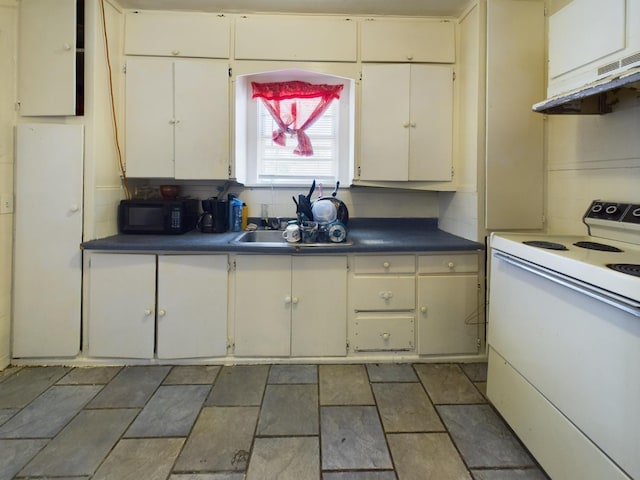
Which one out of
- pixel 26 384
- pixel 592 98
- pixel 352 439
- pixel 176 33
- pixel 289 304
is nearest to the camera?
pixel 352 439

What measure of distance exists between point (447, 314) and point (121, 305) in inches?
82.0

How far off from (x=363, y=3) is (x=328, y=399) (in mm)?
2522

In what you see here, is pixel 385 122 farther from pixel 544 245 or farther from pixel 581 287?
pixel 581 287

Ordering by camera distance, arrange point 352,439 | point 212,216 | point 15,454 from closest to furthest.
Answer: point 15,454 → point 352,439 → point 212,216

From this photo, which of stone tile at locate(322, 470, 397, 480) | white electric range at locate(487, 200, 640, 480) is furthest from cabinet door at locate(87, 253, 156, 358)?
white electric range at locate(487, 200, 640, 480)

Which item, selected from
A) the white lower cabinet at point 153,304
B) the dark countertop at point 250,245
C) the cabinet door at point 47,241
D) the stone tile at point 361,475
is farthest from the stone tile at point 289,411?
the cabinet door at point 47,241

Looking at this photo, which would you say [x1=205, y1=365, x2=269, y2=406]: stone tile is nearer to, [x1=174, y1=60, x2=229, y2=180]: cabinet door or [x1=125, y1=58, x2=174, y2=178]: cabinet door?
[x1=174, y1=60, x2=229, y2=180]: cabinet door

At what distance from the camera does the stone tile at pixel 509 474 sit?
1367 millimetres

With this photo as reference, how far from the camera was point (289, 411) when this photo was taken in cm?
177

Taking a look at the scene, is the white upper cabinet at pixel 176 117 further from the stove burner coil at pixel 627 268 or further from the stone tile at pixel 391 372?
the stove burner coil at pixel 627 268

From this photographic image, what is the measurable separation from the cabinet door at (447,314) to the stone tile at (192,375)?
1.33m

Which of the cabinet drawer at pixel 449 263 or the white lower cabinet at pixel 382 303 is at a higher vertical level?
the cabinet drawer at pixel 449 263

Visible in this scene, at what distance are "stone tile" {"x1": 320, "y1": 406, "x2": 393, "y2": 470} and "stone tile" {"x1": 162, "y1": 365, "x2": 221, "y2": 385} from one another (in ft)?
2.44

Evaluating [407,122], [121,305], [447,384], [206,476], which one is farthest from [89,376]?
[407,122]
